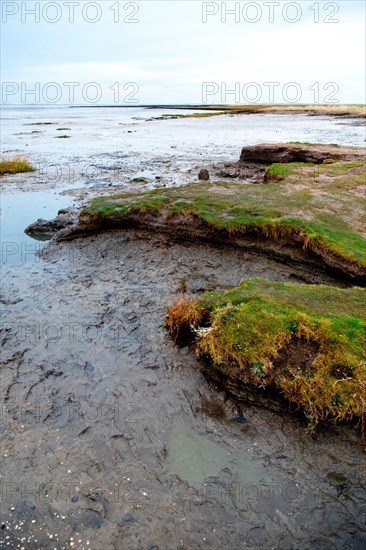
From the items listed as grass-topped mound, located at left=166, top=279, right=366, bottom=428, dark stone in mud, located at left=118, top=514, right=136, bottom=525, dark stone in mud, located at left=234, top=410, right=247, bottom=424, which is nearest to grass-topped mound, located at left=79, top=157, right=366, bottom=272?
grass-topped mound, located at left=166, top=279, right=366, bottom=428

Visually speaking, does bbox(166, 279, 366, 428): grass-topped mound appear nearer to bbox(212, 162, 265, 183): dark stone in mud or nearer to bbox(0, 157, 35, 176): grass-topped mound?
bbox(212, 162, 265, 183): dark stone in mud

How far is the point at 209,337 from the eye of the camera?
7.20 metres

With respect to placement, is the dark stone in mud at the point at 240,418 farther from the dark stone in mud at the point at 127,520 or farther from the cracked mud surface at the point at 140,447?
the dark stone in mud at the point at 127,520

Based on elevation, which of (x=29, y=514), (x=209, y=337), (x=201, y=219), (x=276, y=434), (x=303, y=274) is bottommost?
(x=29, y=514)

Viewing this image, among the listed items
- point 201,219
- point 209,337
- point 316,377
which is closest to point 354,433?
point 316,377

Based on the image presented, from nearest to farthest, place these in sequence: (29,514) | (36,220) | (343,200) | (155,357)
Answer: (29,514) < (155,357) < (343,200) < (36,220)

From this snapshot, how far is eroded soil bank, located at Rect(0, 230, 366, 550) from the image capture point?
4.68 metres

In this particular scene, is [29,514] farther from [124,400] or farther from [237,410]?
[237,410]

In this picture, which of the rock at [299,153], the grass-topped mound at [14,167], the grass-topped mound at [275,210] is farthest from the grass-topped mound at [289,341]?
the grass-topped mound at [14,167]

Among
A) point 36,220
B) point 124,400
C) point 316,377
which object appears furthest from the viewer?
A: point 36,220

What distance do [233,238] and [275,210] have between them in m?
1.68

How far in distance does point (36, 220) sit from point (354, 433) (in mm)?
13626

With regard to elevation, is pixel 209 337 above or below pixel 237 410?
above

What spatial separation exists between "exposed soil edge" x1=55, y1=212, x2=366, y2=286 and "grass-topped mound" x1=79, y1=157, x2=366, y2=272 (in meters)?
0.04
